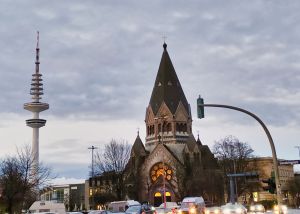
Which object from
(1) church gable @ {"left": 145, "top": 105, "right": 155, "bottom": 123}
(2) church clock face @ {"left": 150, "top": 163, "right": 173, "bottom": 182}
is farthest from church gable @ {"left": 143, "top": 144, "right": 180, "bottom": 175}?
(1) church gable @ {"left": 145, "top": 105, "right": 155, "bottom": 123}

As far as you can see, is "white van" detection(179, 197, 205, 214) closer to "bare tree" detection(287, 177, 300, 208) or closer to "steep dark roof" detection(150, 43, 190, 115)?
"steep dark roof" detection(150, 43, 190, 115)

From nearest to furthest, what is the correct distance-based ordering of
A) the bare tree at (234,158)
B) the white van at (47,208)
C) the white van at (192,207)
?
1. the white van at (192,207)
2. the white van at (47,208)
3. the bare tree at (234,158)

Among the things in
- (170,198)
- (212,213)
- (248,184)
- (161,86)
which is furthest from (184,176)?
(212,213)

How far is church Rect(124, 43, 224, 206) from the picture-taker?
86.5 metres

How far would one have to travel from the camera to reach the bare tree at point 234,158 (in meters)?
83.8

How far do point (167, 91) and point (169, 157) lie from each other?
17.0 metres

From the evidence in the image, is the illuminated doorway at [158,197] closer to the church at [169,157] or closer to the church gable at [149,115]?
the church at [169,157]

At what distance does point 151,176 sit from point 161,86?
2092cm

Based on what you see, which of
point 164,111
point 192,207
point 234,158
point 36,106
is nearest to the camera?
point 192,207

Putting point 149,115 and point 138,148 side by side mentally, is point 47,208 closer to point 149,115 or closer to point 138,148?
point 138,148

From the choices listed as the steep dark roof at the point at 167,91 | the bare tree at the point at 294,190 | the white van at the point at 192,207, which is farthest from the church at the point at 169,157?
the white van at the point at 192,207

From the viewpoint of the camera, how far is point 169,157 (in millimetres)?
97375

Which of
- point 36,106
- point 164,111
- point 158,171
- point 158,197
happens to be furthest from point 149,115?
point 36,106

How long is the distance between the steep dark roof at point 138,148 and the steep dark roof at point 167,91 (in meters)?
7.35
